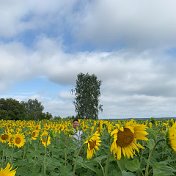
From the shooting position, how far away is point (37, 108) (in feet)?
315

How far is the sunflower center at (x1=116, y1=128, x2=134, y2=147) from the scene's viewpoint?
2.79m

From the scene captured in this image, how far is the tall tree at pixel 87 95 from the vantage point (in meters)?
67.6

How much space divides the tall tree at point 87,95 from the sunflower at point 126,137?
64.0m

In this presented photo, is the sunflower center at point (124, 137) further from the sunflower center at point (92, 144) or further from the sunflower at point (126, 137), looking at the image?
the sunflower center at point (92, 144)

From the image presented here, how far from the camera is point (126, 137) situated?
2.82 meters

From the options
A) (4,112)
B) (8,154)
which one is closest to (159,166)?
(8,154)

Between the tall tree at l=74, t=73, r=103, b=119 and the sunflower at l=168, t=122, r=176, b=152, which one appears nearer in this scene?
the sunflower at l=168, t=122, r=176, b=152

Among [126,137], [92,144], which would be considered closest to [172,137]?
[126,137]

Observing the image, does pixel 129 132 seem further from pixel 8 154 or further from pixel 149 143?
pixel 8 154

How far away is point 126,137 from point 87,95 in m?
65.9

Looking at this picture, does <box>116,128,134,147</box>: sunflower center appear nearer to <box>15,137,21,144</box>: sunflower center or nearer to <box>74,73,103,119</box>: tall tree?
<box>15,137,21,144</box>: sunflower center

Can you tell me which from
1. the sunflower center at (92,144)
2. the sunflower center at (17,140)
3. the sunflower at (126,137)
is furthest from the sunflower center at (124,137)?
the sunflower center at (17,140)

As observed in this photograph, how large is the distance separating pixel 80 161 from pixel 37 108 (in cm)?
9336

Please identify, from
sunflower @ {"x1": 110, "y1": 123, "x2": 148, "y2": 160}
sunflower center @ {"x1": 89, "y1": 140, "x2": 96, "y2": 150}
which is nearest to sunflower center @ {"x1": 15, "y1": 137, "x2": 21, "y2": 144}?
sunflower center @ {"x1": 89, "y1": 140, "x2": 96, "y2": 150}
